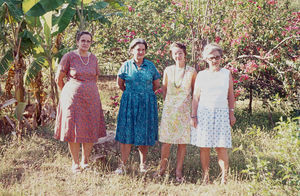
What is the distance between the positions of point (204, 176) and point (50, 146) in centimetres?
295

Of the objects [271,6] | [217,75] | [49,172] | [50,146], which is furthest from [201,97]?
[271,6]

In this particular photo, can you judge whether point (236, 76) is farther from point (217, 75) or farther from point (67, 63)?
point (67, 63)

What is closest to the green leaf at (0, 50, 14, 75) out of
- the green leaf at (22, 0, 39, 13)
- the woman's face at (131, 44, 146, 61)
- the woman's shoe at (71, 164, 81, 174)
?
the green leaf at (22, 0, 39, 13)

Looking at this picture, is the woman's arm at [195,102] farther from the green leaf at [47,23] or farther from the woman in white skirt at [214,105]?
the green leaf at [47,23]

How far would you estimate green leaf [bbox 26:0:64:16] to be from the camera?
548 cm

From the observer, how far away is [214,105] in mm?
4059

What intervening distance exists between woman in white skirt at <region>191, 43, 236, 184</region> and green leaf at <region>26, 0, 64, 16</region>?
293 cm

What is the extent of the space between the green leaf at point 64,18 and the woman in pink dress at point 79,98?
88.4 inches

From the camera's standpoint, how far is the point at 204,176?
4.37 m

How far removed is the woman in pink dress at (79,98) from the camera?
14.2ft

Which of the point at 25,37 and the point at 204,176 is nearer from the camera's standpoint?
the point at 204,176

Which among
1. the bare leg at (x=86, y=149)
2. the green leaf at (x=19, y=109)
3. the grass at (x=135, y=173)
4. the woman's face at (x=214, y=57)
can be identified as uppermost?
the woman's face at (x=214, y=57)

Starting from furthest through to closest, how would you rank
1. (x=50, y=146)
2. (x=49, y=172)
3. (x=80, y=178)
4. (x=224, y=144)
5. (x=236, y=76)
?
(x=236, y=76)
(x=50, y=146)
(x=49, y=172)
(x=80, y=178)
(x=224, y=144)

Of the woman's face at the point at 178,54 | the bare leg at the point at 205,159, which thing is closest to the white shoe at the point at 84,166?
the bare leg at the point at 205,159
